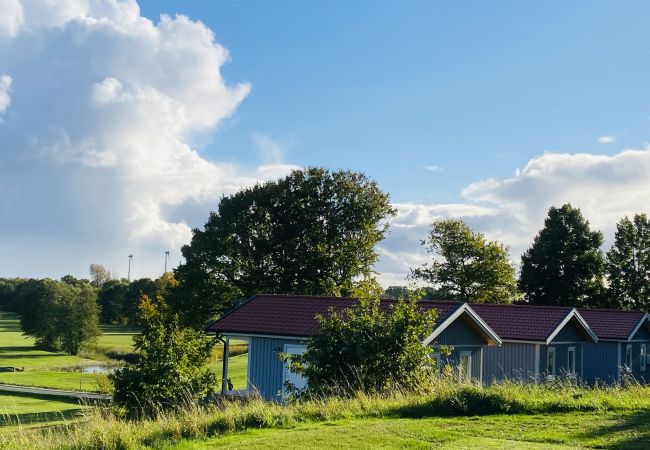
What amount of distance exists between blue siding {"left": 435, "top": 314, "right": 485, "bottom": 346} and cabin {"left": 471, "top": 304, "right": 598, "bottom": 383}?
1399 mm

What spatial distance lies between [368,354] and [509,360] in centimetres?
1444

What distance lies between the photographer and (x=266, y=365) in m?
25.2

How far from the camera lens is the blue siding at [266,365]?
81.3 ft

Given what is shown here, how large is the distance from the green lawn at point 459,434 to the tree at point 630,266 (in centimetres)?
4573

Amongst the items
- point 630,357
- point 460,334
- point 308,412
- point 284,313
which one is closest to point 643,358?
point 630,357

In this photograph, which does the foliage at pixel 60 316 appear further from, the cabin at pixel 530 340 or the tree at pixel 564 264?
the cabin at pixel 530 340

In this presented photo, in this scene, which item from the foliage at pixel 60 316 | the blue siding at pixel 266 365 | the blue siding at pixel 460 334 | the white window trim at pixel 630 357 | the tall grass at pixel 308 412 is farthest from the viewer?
the foliage at pixel 60 316

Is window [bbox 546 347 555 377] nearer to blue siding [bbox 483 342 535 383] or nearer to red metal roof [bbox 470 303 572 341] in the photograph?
red metal roof [bbox 470 303 572 341]

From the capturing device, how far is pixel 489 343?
2630 cm

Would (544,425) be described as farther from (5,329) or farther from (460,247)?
(5,329)

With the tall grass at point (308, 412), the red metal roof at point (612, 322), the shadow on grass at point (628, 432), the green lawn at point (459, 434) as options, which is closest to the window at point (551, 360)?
the red metal roof at point (612, 322)

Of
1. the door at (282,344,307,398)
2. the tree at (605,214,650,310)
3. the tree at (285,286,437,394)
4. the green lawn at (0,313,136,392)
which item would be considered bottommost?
the green lawn at (0,313,136,392)

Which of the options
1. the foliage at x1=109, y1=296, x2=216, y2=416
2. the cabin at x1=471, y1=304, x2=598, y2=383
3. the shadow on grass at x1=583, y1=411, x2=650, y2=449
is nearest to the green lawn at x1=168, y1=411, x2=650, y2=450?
the shadow on grass at x1=583, y1=411, x2=650, y2=449

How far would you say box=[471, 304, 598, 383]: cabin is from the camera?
26984 millimetres
